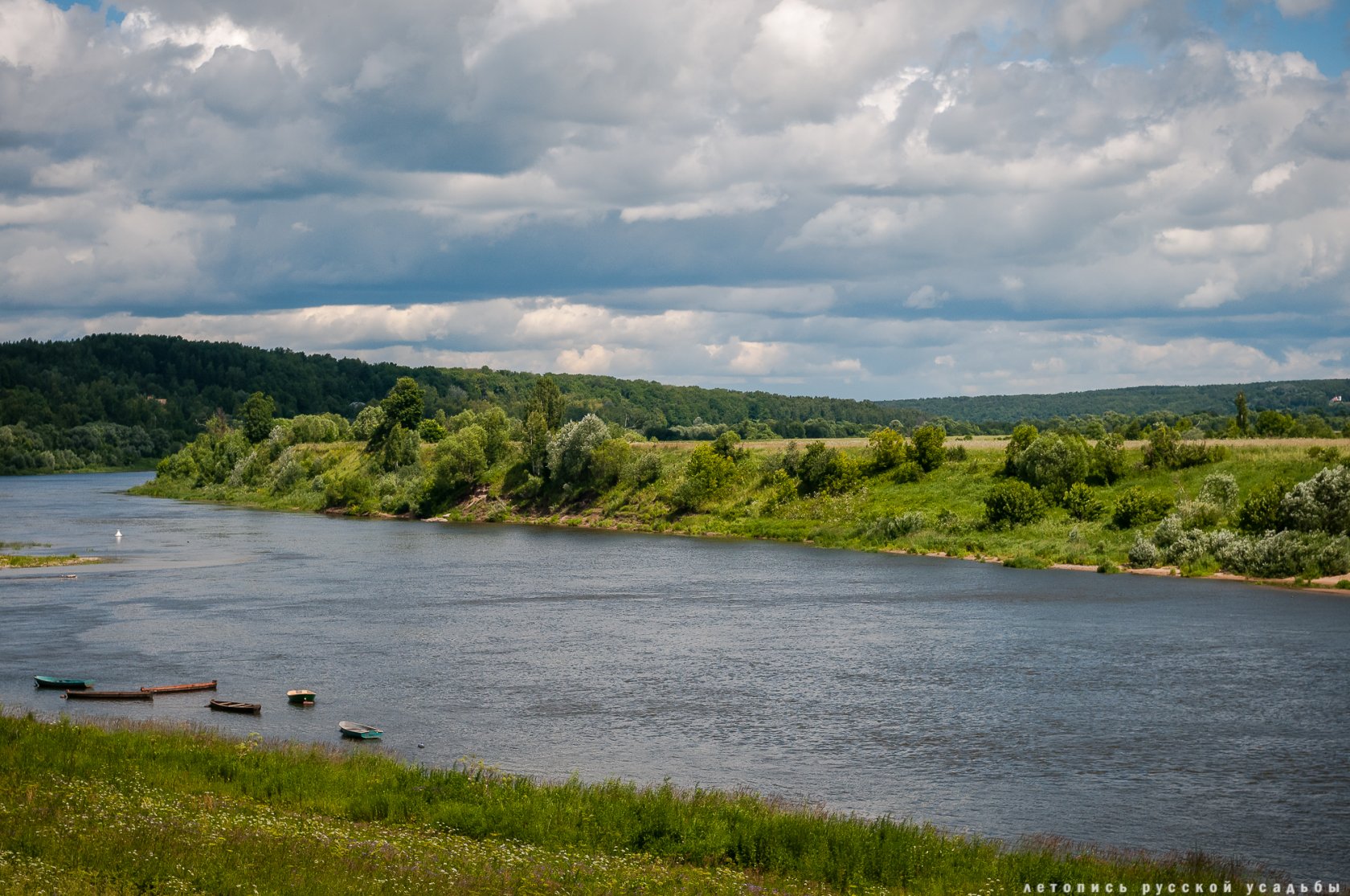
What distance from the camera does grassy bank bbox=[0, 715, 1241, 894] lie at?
17.2 metres

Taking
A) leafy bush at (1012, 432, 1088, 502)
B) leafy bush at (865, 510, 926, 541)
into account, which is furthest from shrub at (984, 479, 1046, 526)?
leafy bush at (865, 510, 926, 541)

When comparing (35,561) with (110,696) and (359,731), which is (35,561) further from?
(359,731)

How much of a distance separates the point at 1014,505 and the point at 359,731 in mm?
→ 62303

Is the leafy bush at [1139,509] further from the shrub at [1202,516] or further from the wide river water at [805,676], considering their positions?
the wide river water at [805,676]

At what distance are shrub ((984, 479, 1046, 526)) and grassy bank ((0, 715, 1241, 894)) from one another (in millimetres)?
62404

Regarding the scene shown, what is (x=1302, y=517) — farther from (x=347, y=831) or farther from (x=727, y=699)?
(x=347, y=831)

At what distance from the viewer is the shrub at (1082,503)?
270ft

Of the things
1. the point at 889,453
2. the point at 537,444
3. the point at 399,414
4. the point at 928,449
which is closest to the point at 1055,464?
the point at 928,449

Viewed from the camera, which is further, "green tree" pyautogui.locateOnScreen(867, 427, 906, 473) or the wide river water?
"green tree" pyautogui.locateOnScreen(867, 427, 906, 473)

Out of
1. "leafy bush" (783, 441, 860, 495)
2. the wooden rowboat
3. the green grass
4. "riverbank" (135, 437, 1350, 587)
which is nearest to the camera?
the wooden rowboat

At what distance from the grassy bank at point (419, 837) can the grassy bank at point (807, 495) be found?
53280mm

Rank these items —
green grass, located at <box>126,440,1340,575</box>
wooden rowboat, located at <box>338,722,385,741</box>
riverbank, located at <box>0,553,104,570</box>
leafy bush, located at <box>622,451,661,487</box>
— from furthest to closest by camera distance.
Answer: leafy bush, located at <box>622,451,661,487</box>
green grass, located at <box>126,440,1340,575</box>
riverbank, located at <box>0,553,104,570</box>
wooden rowboat, located at <box>338,722,385,741</box>

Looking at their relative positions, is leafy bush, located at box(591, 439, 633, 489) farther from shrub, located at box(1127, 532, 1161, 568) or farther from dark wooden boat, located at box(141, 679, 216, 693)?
dark wooden boat, located at box(141, 679, 216, 693)

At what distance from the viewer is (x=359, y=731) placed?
105ft
